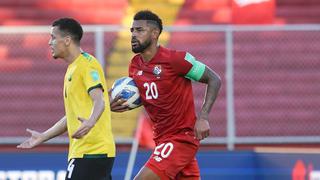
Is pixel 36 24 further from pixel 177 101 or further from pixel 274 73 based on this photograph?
pixel 177 101

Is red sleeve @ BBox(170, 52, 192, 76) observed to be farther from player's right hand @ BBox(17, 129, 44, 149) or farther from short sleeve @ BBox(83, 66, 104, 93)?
player's right hand @ BBox(17, 129, 44, 149)

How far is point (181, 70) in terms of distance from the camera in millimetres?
8430

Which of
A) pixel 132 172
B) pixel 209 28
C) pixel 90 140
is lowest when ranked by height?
pixel 132 172

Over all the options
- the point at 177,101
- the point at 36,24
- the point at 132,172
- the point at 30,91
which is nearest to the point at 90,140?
the point at 177,101

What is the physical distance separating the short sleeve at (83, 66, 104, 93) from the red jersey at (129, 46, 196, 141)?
0.88 metres

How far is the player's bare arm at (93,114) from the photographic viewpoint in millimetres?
7262

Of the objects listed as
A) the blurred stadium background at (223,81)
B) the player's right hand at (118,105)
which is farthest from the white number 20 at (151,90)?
the blurred stadium background at (223,81)

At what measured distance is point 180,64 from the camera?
842cm

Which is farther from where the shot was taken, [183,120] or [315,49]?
[315,49]

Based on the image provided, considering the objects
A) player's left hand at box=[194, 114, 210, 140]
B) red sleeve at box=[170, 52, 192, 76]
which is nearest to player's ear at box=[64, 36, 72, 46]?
red sleeve at box=[170, 52, 192, 76]

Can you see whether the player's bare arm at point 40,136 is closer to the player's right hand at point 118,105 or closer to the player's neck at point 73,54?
the player's right hand at point 118,105

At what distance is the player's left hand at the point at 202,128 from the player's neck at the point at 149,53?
67 centimetres

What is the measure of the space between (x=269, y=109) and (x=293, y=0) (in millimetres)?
2312

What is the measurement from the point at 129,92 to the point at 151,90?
178 millimetres
